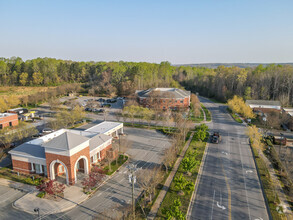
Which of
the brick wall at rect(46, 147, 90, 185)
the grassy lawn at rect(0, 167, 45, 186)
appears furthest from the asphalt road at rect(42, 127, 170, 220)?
the grassy lawn at rect(0, 167, 45, 186)

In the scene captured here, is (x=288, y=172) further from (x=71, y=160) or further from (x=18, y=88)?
(x=18, y=88)

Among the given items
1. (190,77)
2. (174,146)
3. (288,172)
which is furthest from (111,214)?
(190,77)

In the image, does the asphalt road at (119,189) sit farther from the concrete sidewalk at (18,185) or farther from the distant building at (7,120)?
the distant building at (7,120)

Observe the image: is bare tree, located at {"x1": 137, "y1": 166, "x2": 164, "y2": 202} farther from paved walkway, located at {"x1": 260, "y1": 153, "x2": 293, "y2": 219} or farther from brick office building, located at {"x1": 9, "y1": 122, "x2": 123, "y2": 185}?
paved walkway, located at {"x1": 260, "y1": 153, "x2": 293, "y2": 219}

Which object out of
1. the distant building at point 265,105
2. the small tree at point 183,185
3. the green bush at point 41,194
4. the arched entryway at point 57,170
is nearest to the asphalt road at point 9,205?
the green bush at point 41,194

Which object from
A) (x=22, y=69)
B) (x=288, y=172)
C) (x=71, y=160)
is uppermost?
(x=22, y=69)

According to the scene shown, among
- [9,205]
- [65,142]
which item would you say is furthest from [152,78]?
[9,205]

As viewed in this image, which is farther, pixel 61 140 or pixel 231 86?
pixel 231 86
